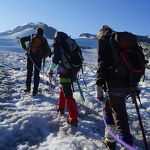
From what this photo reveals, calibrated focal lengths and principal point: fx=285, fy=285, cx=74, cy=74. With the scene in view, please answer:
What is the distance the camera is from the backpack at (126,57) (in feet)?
14.9

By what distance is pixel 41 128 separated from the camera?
6.51m

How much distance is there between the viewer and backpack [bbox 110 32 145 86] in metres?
4.55

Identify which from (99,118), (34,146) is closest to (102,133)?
(99,118)

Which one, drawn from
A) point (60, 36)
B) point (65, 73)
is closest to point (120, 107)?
point (65, 73)

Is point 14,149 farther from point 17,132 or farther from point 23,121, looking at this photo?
point 23,121

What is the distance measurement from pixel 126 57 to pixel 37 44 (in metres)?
5.38

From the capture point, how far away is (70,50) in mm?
6656

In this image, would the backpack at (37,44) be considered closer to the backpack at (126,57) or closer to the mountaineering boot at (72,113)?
the mountaineering boot at (72,113)

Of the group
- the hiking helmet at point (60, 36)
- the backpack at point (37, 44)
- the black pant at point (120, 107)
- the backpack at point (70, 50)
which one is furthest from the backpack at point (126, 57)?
the backpack at point (37, 44)

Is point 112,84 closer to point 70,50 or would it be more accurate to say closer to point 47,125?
point 70,50

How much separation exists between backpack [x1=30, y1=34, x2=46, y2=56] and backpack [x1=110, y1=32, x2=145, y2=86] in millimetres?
5094

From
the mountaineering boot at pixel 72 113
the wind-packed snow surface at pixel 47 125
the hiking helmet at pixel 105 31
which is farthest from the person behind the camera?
the mountaineering boot at pixel 72 113

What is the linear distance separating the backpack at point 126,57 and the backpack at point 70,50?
2.10 meters

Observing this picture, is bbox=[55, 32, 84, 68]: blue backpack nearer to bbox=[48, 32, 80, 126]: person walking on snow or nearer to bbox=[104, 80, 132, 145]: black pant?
bbox=[48, 32, 80, 126]: person walking on snow
